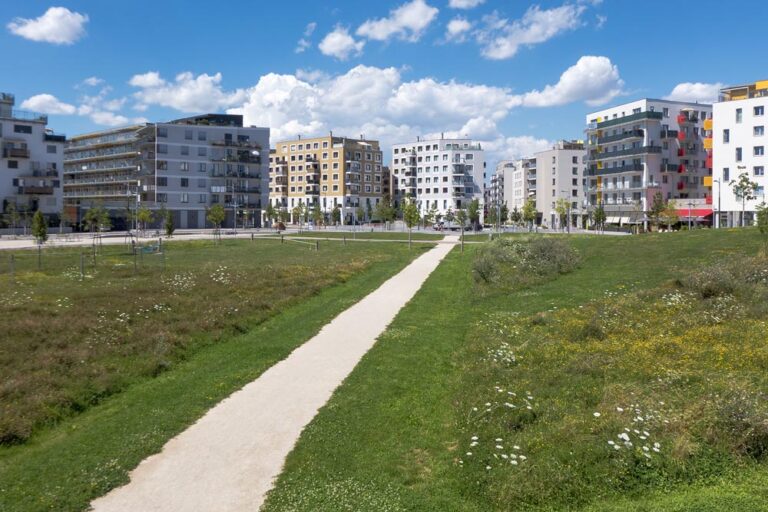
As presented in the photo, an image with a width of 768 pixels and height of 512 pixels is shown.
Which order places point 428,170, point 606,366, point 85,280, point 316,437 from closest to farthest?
point 316,437
point 606,366
point 85,280
point 428,170

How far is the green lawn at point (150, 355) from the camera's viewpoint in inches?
380

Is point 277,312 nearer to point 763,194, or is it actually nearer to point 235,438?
point 235,438

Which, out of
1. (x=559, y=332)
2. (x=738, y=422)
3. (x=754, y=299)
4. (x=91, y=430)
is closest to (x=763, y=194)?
(x=754, y=299)

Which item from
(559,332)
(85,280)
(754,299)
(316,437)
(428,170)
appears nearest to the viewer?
(316,437)

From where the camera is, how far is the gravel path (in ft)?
28.2

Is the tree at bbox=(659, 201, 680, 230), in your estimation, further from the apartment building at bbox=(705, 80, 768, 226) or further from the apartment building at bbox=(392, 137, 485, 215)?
the apartment building at bbox=(392, 137, 485, 215)

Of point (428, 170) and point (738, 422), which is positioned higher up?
point (428, 170)

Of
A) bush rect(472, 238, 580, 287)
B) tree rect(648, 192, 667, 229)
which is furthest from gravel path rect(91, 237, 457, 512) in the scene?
tree rect(648, 192, 667, 229)

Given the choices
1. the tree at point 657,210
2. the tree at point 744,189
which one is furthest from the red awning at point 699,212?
the tree at point 744,189

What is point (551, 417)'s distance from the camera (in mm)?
10953

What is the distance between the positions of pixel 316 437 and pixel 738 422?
22.4 feet

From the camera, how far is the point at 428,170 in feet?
543

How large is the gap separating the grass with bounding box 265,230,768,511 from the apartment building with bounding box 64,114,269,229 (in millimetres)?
105058

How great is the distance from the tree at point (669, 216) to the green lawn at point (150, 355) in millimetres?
61503
